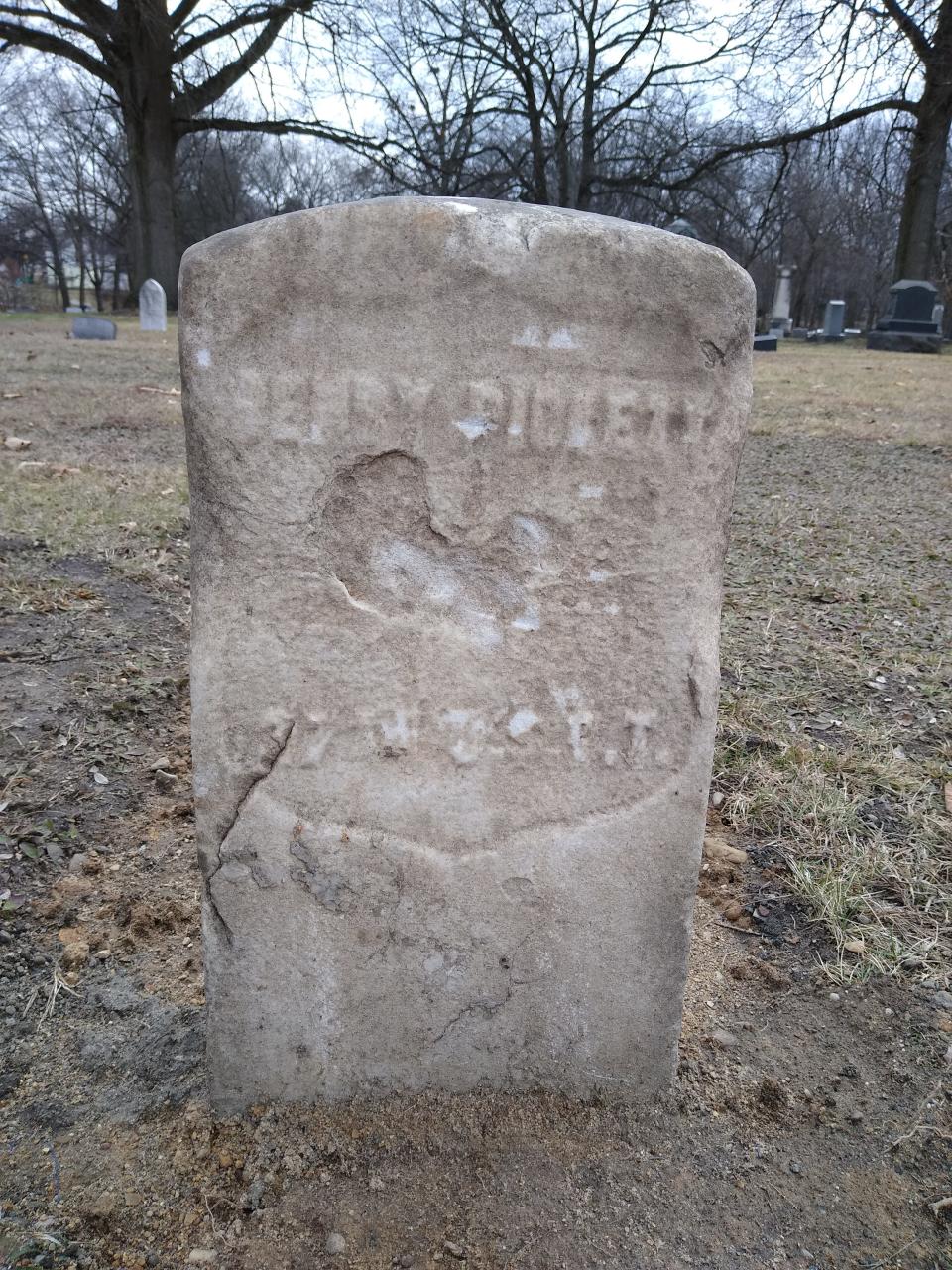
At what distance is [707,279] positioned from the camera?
1396 millimetres

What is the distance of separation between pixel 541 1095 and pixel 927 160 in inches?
804

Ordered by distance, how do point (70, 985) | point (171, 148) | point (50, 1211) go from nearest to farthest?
1. point (50, 1211)
2. point (70, 985)
3. point (171, 148)

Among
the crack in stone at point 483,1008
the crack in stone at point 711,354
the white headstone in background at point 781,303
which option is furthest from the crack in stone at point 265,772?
the white headstone in background at point 781,303

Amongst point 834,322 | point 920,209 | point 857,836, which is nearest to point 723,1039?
point 857,836

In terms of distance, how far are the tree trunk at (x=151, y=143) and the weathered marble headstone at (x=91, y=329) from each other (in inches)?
79.7

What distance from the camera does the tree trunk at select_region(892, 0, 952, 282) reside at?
12976 mm

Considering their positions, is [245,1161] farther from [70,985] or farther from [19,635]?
[19,635]

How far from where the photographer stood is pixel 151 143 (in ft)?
57.9

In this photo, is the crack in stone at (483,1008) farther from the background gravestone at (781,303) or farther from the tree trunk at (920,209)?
the background gravestone at (781,303)

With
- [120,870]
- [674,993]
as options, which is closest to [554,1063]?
[674,993]

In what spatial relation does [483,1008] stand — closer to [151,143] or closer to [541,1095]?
[541,1095]

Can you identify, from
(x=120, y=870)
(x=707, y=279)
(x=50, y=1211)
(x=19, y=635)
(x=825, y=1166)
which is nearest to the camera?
(x=707, y=279)

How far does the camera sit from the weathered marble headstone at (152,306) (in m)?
17.3

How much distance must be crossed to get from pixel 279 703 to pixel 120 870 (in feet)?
3.68
